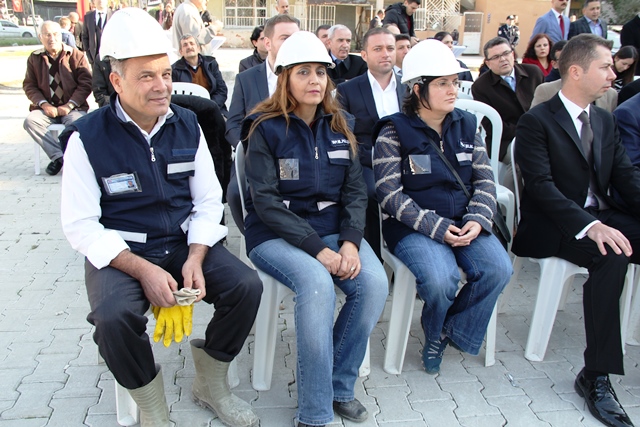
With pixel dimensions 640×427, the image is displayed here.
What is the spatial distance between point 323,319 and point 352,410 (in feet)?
1.50

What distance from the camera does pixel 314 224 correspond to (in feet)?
9.57

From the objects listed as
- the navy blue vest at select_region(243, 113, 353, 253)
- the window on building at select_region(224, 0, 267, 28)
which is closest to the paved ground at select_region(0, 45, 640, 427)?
the navy blue vest at select_region(243, 113, 353, 253)

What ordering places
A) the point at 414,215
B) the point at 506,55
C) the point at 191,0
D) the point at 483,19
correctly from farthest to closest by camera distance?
the point at 483,19, the point at 191,0, the point at 506,55, the point at 414,215

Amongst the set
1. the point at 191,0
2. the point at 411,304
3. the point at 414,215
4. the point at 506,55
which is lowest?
the point at 411,304

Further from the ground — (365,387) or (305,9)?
(305,9)

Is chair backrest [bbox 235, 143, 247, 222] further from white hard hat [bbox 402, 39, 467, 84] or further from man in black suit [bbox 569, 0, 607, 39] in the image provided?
man in black suit [bbox 569, 0, 607, 39]

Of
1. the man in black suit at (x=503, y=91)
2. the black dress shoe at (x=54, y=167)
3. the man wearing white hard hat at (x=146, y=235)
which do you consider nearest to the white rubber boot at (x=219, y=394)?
the man wearing white hard hat at (x=146, y=235)

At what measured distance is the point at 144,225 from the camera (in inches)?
101

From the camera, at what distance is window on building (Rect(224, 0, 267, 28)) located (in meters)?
31.5

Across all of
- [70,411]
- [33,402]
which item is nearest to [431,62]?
[70,411]

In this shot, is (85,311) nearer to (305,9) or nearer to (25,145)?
(25,145)

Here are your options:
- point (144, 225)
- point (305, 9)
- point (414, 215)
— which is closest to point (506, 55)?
point (414, 215)

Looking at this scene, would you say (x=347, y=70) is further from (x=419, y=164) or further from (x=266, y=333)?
(x=266, y=333)

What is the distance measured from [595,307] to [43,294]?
3.26 metres
